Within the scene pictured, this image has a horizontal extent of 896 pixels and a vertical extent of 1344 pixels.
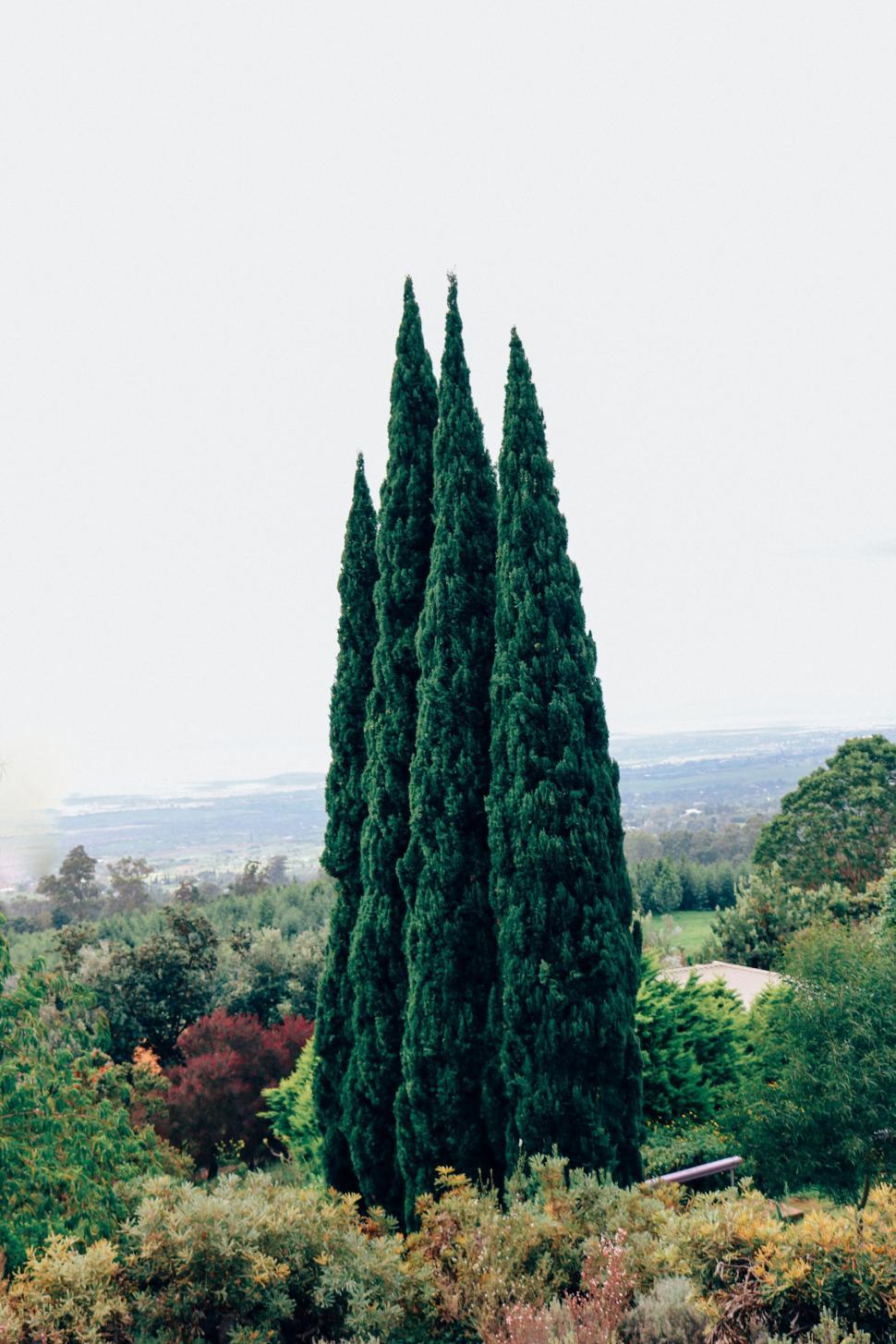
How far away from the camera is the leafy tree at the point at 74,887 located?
1200 inches

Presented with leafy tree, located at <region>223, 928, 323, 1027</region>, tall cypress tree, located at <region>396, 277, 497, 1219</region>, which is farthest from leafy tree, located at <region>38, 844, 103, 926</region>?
tall cypress tree, located at <region>396, 277, 497, 1219</region>

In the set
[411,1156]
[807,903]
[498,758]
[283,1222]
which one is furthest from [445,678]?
[807,903]

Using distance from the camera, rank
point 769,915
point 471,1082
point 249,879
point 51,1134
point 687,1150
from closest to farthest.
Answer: point 51,1134 → point 471,1082 → point 687,1150 → point 769,915 → point 249,879

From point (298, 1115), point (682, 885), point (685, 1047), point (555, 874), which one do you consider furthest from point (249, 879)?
point (555, 874)

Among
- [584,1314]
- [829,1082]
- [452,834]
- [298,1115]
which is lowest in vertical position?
[298,1115]

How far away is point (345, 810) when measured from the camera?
395 inches

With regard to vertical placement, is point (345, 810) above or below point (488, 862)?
above

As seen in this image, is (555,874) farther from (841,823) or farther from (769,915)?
(841,823)

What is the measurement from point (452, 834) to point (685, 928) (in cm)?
2262

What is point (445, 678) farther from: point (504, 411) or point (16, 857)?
point (16, 857)

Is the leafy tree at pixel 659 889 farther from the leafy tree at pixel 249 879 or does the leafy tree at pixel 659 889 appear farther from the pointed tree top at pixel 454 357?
the pointed tree top at pixel 454 357

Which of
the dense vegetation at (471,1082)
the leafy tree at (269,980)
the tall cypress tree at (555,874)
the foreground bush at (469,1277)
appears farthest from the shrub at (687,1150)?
Answer: the leafy tree at (269,980)

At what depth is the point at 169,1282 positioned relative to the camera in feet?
14.4

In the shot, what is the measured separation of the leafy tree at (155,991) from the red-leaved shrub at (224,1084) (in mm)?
2244
